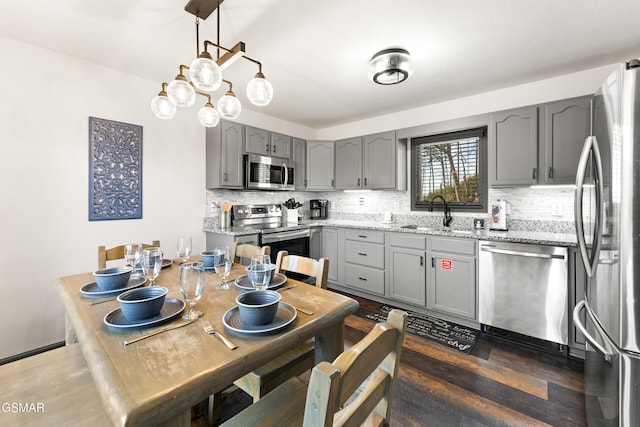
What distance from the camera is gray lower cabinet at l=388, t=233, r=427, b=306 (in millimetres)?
3037

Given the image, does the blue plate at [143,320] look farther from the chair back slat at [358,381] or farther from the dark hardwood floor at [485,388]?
the dark hardwood floor at [485,388]

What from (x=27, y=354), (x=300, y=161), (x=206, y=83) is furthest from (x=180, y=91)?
(x=300, y=161)

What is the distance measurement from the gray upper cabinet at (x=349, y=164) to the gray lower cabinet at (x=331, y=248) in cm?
71

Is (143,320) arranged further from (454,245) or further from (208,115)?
(454,245)

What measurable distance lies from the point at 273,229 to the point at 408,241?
159 cm

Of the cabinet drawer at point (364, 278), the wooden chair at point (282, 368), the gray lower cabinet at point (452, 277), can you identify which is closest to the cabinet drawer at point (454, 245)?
the gray lower cabinet at point (452, 277)

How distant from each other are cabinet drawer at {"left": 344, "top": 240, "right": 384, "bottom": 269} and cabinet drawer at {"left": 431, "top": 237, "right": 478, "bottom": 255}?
2.12 ft

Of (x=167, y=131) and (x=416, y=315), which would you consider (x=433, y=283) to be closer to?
(x=416, y=315)

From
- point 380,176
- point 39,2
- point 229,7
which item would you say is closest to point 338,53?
point 229,7

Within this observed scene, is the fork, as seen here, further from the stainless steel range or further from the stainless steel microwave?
the stainless steel microwave

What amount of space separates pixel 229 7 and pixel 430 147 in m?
2.81

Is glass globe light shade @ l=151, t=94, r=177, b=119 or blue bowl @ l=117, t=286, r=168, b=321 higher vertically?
glass globe light shade @ l=151, t=94, r=177, b=119

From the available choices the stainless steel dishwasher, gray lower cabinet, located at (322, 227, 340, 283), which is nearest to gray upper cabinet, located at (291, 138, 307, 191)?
gray lower cabinet, located at (322, 227, 340, 283)

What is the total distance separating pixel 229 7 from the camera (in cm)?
182
